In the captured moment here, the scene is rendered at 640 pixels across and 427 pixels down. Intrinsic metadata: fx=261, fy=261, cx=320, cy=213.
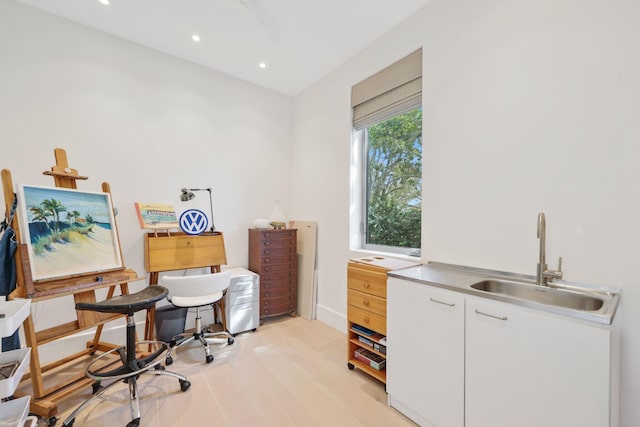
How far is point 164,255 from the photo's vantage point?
8.59ft

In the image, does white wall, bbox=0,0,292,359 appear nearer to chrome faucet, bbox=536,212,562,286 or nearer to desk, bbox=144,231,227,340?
desk, bbox=144,231,227,340

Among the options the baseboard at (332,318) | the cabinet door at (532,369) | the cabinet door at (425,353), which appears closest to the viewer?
the cabinet door at (532,369)

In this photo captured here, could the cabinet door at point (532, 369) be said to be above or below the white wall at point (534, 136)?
below

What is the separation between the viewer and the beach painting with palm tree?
1.79 meters

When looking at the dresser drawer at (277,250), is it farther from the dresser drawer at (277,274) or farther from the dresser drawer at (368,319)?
the dresser drawer at (368,319)

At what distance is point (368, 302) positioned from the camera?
2.06 m

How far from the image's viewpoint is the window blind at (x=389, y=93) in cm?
228

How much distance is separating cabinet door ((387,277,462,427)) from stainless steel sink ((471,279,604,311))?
276mm

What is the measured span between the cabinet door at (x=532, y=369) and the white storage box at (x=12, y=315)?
2242 millimetres

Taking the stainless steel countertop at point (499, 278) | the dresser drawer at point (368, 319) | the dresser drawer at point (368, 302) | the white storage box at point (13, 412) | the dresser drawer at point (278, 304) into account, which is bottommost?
the dresser drawer at point (278, 304)

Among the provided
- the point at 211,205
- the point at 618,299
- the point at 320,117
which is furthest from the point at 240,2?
the point at 618,299

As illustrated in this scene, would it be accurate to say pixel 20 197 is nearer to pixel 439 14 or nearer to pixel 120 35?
pixel 120 35

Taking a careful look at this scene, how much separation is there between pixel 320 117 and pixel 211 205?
5.77 feet

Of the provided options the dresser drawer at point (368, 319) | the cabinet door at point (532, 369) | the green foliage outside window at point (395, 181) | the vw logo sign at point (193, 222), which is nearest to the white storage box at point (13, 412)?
the vw logo sign at point (193, 222)
